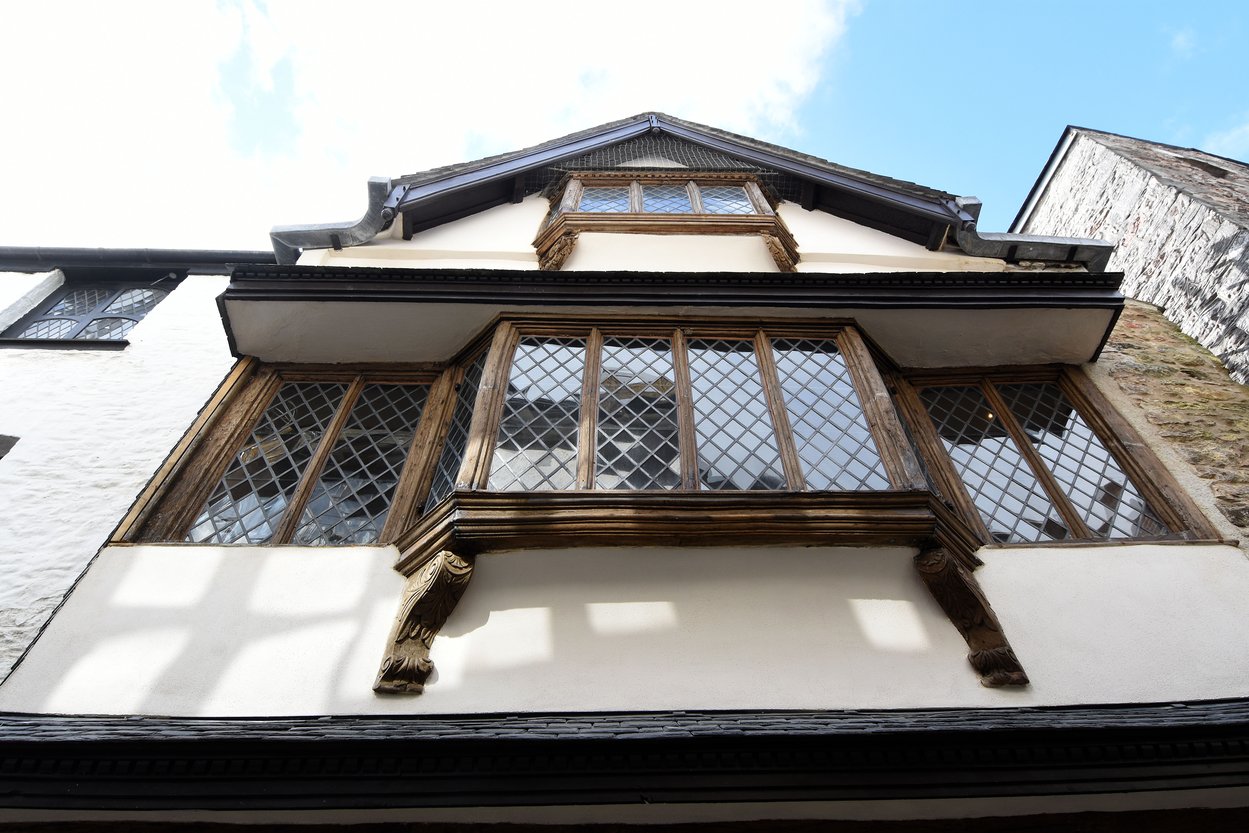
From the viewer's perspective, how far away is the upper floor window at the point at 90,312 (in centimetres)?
716

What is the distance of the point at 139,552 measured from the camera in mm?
4270

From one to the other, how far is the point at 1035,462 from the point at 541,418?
10.1ft

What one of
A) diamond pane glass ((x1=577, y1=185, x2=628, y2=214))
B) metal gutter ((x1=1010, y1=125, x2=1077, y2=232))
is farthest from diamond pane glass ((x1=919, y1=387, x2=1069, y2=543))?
metal gutter ((x1=1010, y1=125, x2=1077, y2=232))

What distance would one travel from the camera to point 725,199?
311 inches

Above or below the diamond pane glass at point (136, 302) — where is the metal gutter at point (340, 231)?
above

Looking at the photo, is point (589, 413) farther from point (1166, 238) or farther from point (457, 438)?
point (1166, 238)

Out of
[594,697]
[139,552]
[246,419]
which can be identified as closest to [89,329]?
[246,419]

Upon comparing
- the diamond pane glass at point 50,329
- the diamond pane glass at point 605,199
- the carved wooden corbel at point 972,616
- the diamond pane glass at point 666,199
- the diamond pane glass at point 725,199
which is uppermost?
the diamond pane glass at point 725,199

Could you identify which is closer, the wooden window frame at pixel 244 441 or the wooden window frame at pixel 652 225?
the wooden window frame at pixel 244 441

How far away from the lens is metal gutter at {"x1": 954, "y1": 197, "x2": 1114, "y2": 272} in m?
6.64

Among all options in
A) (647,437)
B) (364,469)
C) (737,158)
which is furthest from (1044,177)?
(364,469)

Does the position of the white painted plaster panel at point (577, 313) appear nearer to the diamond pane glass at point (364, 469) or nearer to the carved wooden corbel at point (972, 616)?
the diamond pane glass at point (364, 469)

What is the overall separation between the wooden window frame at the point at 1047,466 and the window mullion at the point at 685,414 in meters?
1.49

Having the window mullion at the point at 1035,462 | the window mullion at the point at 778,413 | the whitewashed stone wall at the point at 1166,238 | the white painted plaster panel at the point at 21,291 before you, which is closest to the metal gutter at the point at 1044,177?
the whitewashed stone wall at the point at 1166,238
